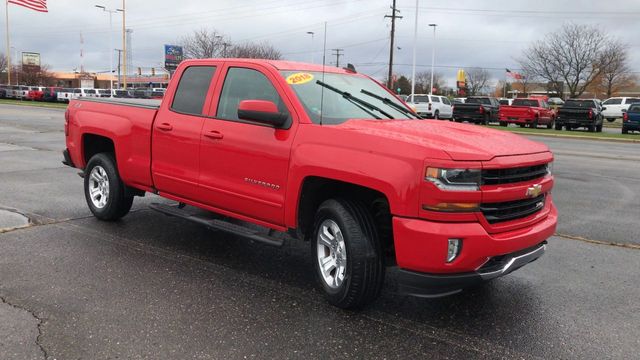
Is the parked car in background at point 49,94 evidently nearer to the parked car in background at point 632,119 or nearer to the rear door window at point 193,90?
the parked car in background at point 632,119

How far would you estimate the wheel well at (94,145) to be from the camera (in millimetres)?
6607

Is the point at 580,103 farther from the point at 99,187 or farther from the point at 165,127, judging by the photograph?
the point at 165,127

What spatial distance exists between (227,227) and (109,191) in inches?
83.3

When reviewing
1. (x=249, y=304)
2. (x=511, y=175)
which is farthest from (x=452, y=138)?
(x=249, y=304)

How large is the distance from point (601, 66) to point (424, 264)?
2420 inches

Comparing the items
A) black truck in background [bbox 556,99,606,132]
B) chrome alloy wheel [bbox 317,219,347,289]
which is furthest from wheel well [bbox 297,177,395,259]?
black truck in background [bbox 556,99,606,132]

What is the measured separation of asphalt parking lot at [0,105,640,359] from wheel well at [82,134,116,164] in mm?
782

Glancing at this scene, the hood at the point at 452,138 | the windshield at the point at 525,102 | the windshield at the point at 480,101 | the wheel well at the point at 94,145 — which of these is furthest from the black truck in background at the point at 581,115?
the wheel well at the point at 94,145

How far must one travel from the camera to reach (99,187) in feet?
21.5

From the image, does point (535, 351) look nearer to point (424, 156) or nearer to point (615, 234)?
point (424, 156)

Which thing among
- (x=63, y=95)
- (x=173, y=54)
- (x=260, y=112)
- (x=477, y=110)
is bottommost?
(x=260, y=112)

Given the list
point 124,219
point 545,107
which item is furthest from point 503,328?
point 545,107

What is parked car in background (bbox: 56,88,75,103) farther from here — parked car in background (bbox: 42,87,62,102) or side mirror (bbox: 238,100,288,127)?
side mirror (bbox: 238,100,288,127)

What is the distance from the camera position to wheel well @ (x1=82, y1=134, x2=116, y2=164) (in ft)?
21.7
